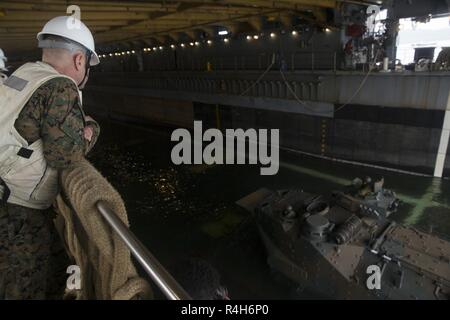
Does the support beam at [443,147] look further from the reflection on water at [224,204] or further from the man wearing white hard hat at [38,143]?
the man wearing white hard hat at [38,143]

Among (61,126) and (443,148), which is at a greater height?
(61,126)

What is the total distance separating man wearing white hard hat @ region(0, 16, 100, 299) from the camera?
247cm

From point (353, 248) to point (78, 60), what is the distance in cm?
761

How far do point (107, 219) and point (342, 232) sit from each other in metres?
7.31

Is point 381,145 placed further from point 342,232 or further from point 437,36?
point 437,36

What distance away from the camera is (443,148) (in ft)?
54.6

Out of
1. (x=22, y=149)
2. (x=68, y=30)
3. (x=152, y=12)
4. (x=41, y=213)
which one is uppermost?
(x=152, y=12)

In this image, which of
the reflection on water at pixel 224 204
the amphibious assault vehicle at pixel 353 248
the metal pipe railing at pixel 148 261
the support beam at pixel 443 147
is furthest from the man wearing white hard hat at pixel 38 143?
the support beam at pixel 443 147

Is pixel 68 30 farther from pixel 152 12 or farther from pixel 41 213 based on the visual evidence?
pixel 152 12

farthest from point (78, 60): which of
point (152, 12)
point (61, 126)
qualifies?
point (152, 12)

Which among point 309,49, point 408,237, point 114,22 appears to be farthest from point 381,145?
point 114,22

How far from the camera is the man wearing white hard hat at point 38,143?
2467 mm

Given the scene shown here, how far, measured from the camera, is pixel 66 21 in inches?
115

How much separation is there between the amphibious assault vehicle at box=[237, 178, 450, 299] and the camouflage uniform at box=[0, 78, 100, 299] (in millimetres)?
6761
